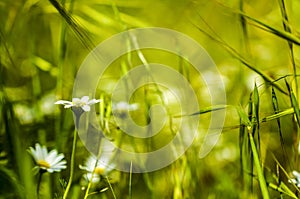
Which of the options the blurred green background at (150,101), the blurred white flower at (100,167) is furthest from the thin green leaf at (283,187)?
the blurred white flower at (100,167)

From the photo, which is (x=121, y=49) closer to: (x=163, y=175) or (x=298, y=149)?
(x=163, y=175)

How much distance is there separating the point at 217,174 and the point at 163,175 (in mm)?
90

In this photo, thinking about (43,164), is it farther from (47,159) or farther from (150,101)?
(150,101)

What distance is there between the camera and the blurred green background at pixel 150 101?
751 mm

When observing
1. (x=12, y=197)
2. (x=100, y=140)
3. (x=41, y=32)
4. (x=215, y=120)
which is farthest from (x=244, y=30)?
(x=41, y=32)

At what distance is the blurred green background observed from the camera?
29.6 inches

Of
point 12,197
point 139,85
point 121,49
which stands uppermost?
point 121,49

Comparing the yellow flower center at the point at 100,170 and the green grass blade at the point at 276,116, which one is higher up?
the green grass blade at the point at 276,116

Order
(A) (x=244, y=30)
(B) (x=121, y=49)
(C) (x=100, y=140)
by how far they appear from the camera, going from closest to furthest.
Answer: (C) (x=100, y=140), (A) (x=244, y=30), (B) (x=121, y=49)

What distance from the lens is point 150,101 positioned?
932 millimetres

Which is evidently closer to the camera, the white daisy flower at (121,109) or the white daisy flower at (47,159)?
the white daisy flower at (47,159)

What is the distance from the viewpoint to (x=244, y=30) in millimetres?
876

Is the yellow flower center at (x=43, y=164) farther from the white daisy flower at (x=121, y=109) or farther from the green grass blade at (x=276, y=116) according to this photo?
the green grass blade at (x=276, y=116)

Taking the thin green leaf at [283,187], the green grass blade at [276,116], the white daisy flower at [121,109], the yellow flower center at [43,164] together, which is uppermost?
the white daisy flower at [121,109]
